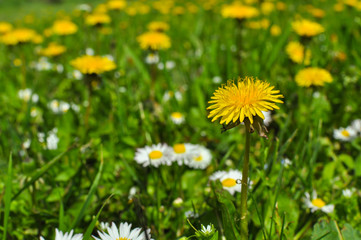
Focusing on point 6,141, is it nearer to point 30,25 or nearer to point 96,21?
point 96,21

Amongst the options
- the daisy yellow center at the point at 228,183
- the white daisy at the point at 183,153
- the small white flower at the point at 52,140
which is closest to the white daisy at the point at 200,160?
the white daisy at the point at 183,153

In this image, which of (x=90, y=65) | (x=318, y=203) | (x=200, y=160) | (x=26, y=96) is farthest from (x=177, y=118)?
(x=26, y=96)

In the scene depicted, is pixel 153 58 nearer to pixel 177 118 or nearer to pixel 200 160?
pixel 177 118

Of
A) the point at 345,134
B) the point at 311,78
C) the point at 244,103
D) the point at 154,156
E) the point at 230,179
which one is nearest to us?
the point at 244,103

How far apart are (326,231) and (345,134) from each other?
0.89 m

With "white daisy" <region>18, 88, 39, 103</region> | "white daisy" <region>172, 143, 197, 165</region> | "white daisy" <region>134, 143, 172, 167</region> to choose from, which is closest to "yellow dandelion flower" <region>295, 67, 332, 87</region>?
"white daisy" <region>172, 143, 197, 165</region>

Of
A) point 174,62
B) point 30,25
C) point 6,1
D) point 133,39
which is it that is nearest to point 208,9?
point 133,39

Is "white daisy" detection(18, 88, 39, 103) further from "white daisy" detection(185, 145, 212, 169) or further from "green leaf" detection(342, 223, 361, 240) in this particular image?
"green leaf" detection(342, 223, 361, 240)

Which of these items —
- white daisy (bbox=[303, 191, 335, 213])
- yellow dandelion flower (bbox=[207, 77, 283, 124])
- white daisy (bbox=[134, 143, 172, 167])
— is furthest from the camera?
white daisy (bbox=[134, 143, 172, 167])

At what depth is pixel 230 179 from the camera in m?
1.35

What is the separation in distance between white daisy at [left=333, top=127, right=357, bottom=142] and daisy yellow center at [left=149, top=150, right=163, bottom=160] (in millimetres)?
965

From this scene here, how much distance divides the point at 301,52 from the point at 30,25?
501 centimetres

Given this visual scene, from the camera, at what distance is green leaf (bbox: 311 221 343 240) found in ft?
3.32

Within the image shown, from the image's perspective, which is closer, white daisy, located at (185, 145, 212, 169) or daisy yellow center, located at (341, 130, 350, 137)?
white daisy, located at (185, 145, 212, 169)
